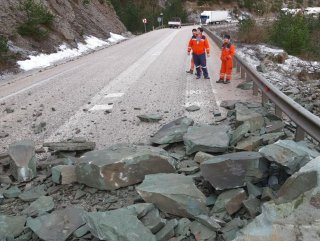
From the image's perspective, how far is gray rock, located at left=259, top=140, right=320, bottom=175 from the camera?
371cm

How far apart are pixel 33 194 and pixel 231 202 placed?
223 centimetres

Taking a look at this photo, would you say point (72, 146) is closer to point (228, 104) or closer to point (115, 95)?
point (228, 104)

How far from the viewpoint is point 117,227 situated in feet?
10.8

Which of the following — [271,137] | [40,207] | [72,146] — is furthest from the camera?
[72,146]

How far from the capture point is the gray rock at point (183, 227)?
11.5ft

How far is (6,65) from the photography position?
54.2 ft

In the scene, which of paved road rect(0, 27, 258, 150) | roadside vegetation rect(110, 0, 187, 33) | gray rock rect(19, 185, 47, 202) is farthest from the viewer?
roadside vegetation rect(110, 0, 187, 33)

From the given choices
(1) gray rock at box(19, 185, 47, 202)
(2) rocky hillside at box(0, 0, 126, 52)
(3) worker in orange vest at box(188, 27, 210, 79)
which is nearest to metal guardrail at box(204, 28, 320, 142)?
(1) gray rock at box(19, 185, 47, 202)

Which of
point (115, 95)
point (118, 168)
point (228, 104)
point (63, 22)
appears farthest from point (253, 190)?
point (63, 22)

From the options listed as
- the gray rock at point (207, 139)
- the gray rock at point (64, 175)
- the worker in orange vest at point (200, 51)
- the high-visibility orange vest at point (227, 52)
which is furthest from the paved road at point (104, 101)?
the gray rock at point (64, 175)

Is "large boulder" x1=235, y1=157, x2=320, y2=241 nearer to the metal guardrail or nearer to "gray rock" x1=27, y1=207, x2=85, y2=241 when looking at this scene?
the metal guardrail

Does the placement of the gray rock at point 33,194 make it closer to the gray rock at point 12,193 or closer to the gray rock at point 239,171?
the gray rock at point 12,193

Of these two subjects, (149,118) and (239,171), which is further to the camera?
(149,118)

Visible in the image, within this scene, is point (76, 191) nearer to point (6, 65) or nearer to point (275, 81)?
point (275, 81)
